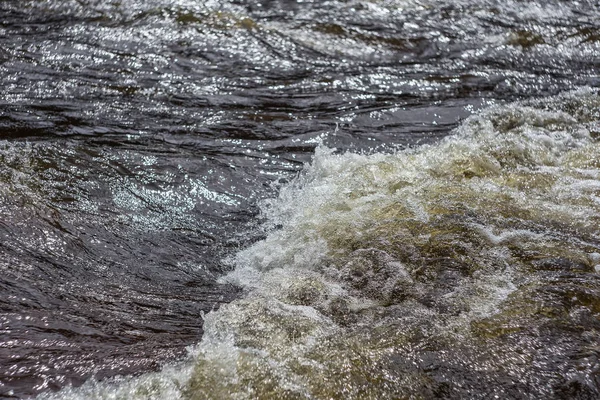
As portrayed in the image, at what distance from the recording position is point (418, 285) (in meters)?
3.07

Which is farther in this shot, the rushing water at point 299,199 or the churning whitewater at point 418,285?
the rushing water at point 299,199

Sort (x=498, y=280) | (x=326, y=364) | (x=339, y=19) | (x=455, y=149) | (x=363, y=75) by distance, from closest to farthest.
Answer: (x=326, y=364), (x=498, y=280), (x=455, y=149), (x=363, y=75), (x=339, y=19)

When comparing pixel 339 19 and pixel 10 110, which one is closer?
pixel 10 110

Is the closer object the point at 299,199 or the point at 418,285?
the point at 418,285

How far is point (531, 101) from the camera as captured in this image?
17.0 feet

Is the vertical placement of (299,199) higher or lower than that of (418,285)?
lower

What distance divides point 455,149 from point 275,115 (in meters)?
1.51

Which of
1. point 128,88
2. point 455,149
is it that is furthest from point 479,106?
point 128,88

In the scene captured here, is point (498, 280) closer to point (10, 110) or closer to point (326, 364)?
point (326, 364)

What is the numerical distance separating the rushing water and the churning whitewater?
0.01 meters

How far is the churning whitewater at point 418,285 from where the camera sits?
2479 mm

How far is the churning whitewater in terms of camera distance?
2.48 meters

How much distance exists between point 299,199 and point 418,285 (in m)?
1.17

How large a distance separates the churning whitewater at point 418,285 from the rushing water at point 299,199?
13mm
